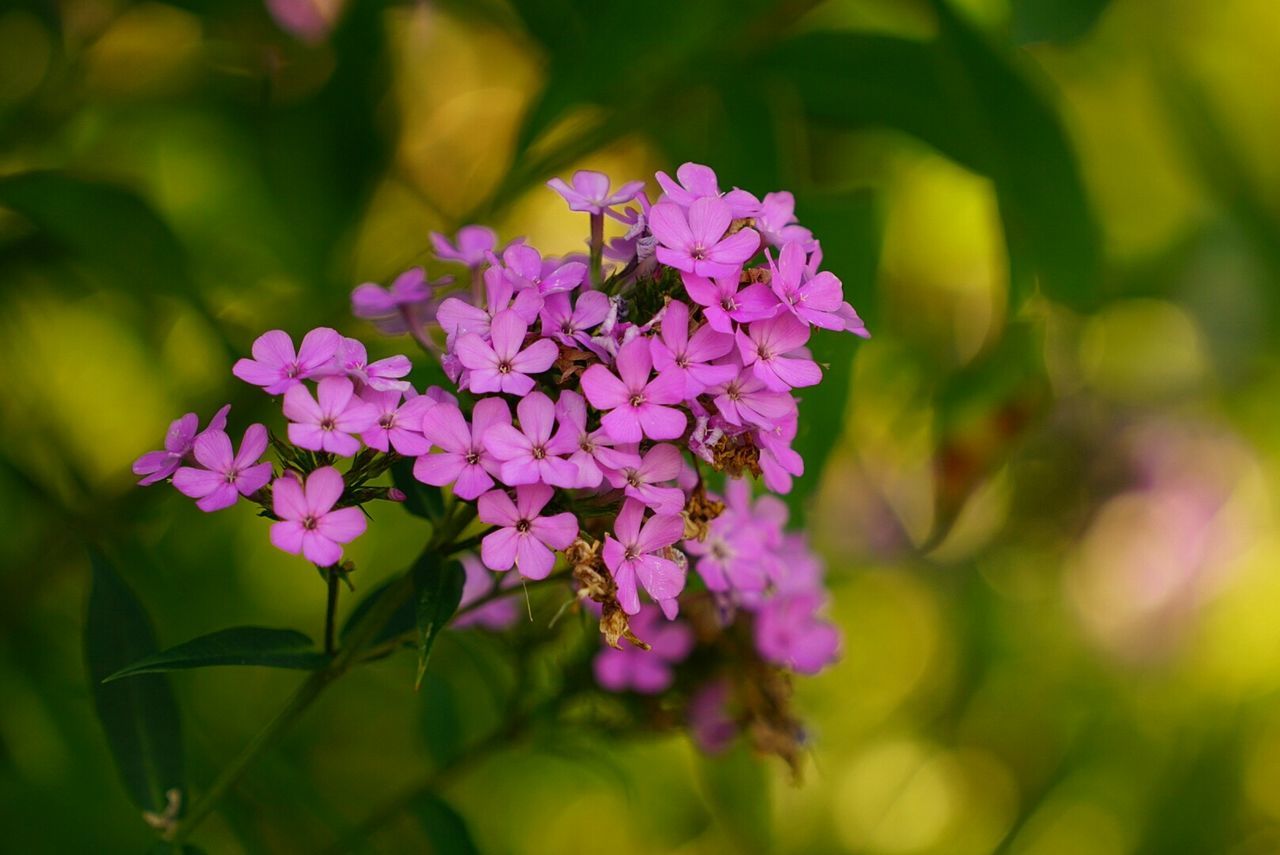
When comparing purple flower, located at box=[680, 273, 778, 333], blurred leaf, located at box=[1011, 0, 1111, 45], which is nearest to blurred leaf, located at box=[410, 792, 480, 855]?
purple flower, located at box=[680, 273, 778, 333]

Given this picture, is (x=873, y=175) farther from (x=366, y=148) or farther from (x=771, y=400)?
(x=771, y=400)

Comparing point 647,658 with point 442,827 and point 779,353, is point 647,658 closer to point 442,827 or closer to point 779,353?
point 442,827

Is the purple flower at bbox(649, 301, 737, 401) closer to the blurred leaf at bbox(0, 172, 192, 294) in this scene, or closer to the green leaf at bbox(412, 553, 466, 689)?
the green leaf at bbox(412, 553, 466, 689)

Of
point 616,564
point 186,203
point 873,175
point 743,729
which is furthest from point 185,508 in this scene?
point 873,175

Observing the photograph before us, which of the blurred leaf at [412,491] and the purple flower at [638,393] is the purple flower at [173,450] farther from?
the purple flower at [638,393]

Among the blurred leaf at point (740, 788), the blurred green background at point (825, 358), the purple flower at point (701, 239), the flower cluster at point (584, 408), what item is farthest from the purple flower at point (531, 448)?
the blurred leaf at point (740, 788)

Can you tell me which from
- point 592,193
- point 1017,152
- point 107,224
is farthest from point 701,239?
point 107,224
